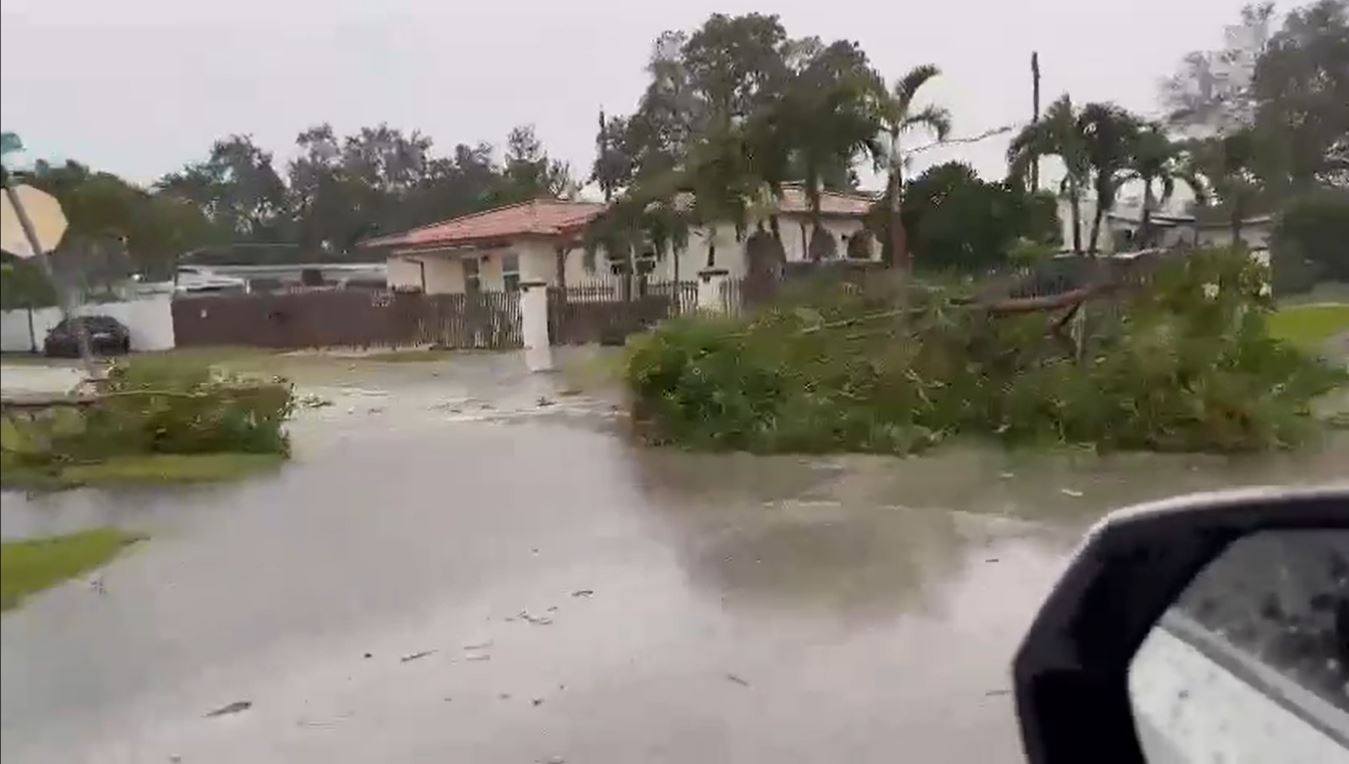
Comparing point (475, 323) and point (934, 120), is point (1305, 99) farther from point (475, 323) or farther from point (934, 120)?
point (475, 323)

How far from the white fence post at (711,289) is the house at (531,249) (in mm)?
28

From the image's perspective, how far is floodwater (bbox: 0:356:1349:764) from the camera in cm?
180

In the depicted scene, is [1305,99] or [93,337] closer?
[93,337]

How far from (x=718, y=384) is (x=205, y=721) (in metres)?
1.28

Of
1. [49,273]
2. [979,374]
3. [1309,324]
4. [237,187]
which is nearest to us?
[49,273]

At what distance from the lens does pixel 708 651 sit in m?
2.58

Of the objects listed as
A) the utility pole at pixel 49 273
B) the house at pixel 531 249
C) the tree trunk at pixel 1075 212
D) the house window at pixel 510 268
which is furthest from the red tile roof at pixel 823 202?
the utility pole at pixel 49 273

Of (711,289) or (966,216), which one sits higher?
(966,216)

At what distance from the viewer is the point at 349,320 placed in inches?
85.8

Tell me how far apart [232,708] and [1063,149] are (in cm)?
178

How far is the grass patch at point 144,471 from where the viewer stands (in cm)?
144

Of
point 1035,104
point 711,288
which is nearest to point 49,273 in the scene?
point 711,288

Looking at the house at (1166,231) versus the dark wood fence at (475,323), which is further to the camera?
the house at (1166,231)

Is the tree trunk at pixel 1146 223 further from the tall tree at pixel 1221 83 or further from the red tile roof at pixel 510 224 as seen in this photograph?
the red tile roof at pixel 510 224
